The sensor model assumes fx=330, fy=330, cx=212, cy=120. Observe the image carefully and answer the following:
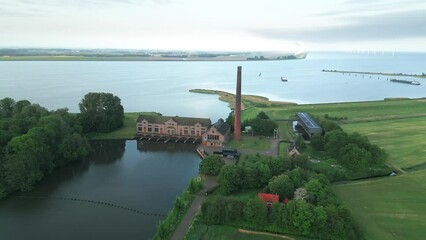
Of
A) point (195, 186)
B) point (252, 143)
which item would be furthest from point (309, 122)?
point (195, 186)

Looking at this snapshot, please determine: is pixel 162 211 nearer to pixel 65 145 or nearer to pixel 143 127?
pixel 65 145

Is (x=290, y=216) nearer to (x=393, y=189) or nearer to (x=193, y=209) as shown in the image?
(x=193, y=209)

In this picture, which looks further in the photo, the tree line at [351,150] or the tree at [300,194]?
the tree line at [351,150]

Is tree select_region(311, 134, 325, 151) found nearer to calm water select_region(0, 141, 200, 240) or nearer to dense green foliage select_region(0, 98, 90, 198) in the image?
calm water select_region(0, 141, 200, 240)

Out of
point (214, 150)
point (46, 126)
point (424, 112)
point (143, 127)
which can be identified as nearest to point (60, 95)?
point (143, 127)

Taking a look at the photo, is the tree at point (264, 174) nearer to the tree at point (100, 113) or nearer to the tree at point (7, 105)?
the tree at point (100, 113)

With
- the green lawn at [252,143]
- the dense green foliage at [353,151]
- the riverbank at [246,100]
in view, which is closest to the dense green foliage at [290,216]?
the dense green foliage at [353,151]

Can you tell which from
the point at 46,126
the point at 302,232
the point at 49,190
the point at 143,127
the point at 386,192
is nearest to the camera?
the point at 302,232
